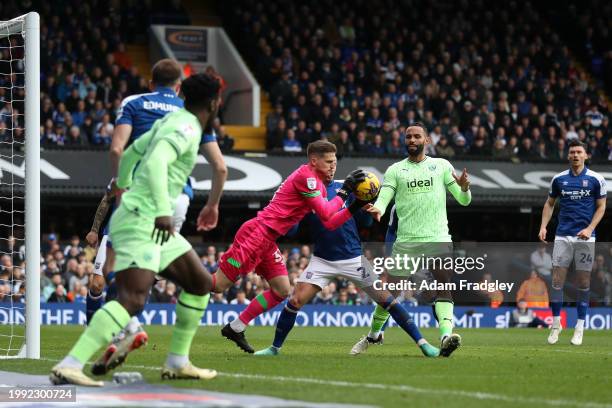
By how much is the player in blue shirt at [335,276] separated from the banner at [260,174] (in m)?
12.3

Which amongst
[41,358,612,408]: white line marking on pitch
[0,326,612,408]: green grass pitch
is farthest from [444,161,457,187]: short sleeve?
[41,358,612,408]: white line marking on pitch

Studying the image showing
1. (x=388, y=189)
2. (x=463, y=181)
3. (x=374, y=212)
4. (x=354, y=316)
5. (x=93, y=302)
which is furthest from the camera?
(x=354, y=316)

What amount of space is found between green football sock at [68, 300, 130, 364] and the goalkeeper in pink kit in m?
2.94

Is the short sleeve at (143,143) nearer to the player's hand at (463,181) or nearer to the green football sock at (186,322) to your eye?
→ the green football sock at (186,322)

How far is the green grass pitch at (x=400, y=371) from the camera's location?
26.1 ft

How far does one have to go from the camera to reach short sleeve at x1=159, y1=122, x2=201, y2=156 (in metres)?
8.41

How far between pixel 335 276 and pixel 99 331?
166 inches

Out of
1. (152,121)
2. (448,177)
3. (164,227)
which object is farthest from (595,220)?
(164,227)

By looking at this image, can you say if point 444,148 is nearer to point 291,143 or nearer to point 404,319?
point 291,143

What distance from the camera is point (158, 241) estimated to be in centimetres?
832

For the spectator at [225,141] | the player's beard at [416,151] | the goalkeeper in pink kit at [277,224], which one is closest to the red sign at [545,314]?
the spectator at [225,141]

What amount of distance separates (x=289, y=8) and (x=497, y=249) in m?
12.4

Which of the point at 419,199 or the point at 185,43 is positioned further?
the point at 185,43

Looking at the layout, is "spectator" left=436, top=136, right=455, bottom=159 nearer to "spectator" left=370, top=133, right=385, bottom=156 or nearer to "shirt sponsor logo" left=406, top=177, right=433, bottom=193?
"spectator" left=370, top=133, right=385, bottom=156
